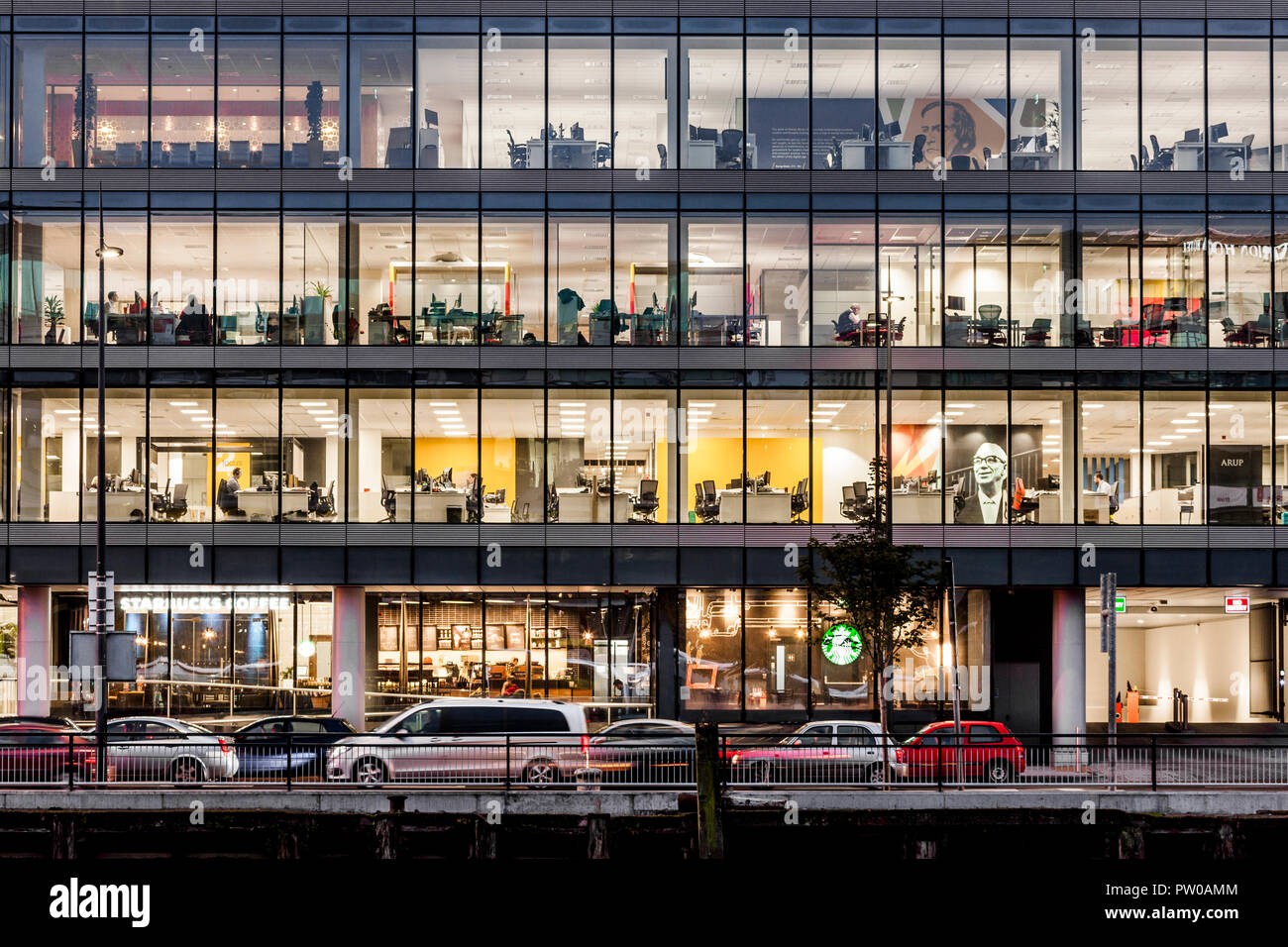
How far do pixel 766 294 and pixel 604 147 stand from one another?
5.99 meters

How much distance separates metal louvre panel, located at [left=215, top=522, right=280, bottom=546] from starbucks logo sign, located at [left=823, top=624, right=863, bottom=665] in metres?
14.9

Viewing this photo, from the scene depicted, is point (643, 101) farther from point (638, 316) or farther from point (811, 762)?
point (811, 762)

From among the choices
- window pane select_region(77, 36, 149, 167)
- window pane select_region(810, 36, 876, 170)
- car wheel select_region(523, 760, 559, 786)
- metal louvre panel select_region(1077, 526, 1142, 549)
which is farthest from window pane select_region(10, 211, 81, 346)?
metal louvre panel select_region(1077, 526, 1142, 549)

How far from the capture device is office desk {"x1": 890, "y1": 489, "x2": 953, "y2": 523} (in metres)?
35.5

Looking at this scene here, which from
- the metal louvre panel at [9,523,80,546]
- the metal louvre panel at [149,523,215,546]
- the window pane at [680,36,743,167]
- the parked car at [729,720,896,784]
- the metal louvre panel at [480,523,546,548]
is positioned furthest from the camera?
the window pane at [680,36,743,167]

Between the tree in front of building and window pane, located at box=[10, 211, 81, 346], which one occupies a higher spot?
window pane, located at box=[10, 211, 81, 346]

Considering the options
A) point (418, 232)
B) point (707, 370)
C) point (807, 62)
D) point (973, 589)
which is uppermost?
point (807, 62)

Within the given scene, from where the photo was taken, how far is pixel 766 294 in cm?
3609

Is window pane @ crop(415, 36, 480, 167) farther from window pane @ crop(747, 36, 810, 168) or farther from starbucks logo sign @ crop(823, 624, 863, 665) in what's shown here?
starbucks logo sign @ crop(823, 624, 863, 665)

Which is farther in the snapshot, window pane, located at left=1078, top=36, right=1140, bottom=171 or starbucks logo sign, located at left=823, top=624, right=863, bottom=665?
window pane, located at left=1078, top=36, right=1140, bottom=171

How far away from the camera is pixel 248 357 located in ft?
117

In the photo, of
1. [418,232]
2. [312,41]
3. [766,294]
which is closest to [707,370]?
[766,294]
